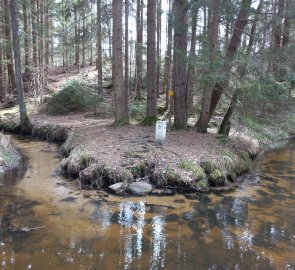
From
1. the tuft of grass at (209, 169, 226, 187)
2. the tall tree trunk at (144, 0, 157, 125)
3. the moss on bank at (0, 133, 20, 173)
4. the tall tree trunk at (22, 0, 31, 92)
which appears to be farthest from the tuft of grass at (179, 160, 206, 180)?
the tall tree trunk at (22, 0, 31, 92)

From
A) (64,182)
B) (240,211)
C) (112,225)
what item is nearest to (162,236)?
(112,225)

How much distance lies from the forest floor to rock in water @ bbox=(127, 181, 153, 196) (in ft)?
0.46

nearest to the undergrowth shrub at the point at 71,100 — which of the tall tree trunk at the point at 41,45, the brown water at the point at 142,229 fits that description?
the tall tree trunk at the point at 41,45

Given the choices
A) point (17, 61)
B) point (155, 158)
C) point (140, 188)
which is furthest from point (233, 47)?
point (17, 61)

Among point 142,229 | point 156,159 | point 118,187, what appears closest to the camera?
point 142,229

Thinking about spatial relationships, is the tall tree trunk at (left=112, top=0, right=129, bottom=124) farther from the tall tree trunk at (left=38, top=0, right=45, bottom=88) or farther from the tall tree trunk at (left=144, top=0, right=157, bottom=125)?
the tall tree trunk at (left=38, top=0, right=45, bottom=88)

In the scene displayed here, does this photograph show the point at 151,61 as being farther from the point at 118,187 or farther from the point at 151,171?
the point at 118,187

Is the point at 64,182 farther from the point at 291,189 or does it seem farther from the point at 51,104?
the point at 51,104

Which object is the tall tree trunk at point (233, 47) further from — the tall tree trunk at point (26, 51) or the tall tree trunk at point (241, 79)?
the tall tree trunk at point (26, 51)

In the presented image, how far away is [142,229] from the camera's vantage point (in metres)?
6.08

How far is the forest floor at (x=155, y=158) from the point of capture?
26.9 ft

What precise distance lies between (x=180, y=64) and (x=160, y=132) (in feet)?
10.4

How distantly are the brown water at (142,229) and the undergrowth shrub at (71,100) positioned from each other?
9516 mm

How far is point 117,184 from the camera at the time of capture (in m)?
7.93
